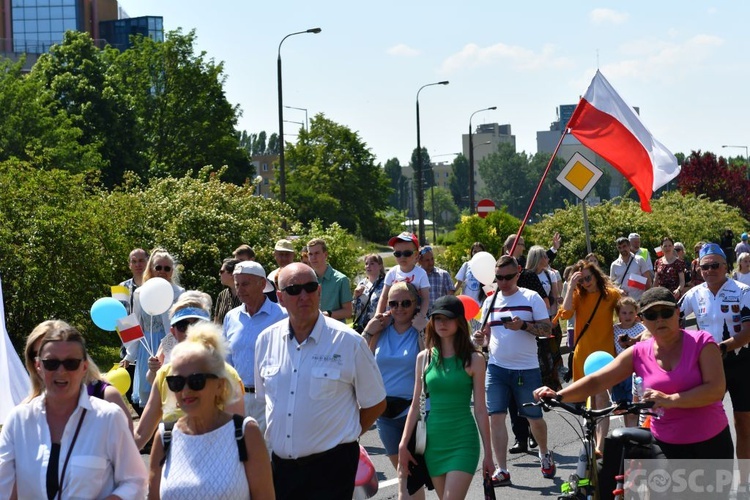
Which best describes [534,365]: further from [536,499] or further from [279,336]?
[279,336]

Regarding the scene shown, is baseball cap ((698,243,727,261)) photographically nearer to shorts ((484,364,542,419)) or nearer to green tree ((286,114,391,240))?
shorts ((484,364,542,419))

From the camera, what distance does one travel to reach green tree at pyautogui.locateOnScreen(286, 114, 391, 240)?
77188 millimetres

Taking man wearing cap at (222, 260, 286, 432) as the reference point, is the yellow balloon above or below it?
below

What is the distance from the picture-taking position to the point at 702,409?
612cm

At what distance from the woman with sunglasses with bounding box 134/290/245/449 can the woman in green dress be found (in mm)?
1259

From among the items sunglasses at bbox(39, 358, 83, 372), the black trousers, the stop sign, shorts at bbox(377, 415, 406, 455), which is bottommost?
shorts at bbox(377, 415, 406, 455)

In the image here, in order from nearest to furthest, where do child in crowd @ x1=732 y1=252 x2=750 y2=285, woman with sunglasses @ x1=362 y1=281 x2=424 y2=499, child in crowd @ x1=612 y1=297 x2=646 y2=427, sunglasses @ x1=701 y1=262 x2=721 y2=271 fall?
woman with sunglasses @ x1=362 y1=281 x2=424 y2=499
sunglasses @ x1=701 y1=262 x2=721 y2=271
child in crowd @ x1=612 y1=297 x2=646 y2=427
child in crowd @ x1=732 y1=252 x2=750 y2=285

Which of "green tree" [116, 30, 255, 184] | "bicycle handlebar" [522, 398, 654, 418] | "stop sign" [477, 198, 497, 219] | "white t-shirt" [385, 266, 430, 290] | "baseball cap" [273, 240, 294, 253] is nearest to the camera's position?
"bicycle handlebar" [522, 398, 654, 418]

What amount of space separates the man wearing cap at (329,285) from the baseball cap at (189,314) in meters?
4.28

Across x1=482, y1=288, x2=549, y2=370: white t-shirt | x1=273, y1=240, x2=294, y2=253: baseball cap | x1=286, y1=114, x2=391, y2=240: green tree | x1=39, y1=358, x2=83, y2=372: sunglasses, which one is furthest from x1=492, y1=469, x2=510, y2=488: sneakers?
x1=286, y1=114, x2=391, y2=240: green tree

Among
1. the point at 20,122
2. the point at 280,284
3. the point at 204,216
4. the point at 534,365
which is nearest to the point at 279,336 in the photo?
the point at 280,284

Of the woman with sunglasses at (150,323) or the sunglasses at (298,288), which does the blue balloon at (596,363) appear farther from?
the woman with sunglasses at (150,323)

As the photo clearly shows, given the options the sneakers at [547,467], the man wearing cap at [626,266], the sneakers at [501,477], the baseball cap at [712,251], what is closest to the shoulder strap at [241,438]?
the sneakers at [501,477]

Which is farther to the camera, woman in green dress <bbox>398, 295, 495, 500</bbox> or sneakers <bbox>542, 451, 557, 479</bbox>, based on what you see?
sneakers <bbox>542, 451, 557, 479</bbox>
